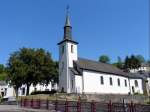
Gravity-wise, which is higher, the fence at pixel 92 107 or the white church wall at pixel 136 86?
the white church wall at pixel 136 86

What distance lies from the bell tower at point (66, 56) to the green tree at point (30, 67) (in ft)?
11.8

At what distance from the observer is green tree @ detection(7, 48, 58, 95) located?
4729 centimetres

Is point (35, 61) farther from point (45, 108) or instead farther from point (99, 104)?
point (99, 104)

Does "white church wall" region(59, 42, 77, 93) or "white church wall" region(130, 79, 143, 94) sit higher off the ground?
"white church wall" region(59, 42, 77, 93)

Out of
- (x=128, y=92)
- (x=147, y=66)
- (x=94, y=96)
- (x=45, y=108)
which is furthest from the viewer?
(x=147, y=66)

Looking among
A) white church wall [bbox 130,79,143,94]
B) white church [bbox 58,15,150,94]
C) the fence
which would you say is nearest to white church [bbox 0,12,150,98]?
white church [bbox 58,15,150,94]

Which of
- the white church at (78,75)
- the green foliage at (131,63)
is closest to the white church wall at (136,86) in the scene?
the white church at (78,75)

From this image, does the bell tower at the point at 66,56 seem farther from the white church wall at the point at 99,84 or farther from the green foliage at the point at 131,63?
the green foliage at the point at 131,63

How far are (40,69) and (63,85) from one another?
626 cm

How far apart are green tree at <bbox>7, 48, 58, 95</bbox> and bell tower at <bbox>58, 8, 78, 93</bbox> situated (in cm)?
360

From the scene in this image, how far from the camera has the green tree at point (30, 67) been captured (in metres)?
47.3

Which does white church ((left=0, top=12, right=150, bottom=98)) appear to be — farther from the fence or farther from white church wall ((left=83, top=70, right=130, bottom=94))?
the fence

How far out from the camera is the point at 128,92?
58094 millimetres

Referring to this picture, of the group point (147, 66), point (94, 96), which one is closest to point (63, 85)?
point (94, 96)
